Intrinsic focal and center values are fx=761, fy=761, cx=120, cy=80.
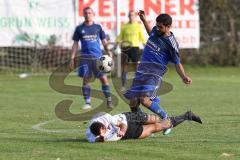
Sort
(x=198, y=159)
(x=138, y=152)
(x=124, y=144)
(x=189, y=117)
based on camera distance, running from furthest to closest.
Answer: (x=189, y=117) < (x=124, y=144) < (x=138, y=152) < (x=198, y=159)

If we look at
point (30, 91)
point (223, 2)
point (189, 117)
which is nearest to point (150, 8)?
point (223, 2)

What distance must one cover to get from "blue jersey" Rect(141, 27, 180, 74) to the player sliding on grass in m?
0.90

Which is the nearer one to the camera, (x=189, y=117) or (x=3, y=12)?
(x=189, y=117)

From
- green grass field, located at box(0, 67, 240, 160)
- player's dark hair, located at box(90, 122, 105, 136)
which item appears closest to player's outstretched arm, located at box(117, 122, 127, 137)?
green grass field, located at box(0, 67, 240, 160)

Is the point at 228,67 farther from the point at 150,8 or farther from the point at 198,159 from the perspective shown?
the point at 198,159

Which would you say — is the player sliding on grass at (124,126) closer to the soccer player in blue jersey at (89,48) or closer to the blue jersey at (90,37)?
the soccer player in blue jersey at (89,48)

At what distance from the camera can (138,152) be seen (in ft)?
30.5

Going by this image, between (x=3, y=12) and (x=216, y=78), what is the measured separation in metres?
7.85

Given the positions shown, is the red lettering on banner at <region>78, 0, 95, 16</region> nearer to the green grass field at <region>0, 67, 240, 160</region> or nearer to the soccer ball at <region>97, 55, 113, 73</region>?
the green grass field at <region>0, 67, 240, 160</region>

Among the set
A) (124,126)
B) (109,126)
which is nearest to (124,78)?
(124,126)

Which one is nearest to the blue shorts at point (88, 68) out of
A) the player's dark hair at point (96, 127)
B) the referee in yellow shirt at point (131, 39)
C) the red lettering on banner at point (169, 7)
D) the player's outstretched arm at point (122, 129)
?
the referee in yellow shirt at point (131, 39)

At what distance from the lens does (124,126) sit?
33.9ft

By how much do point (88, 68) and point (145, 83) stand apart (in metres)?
5.57

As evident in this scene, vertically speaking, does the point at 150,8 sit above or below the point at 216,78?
above
